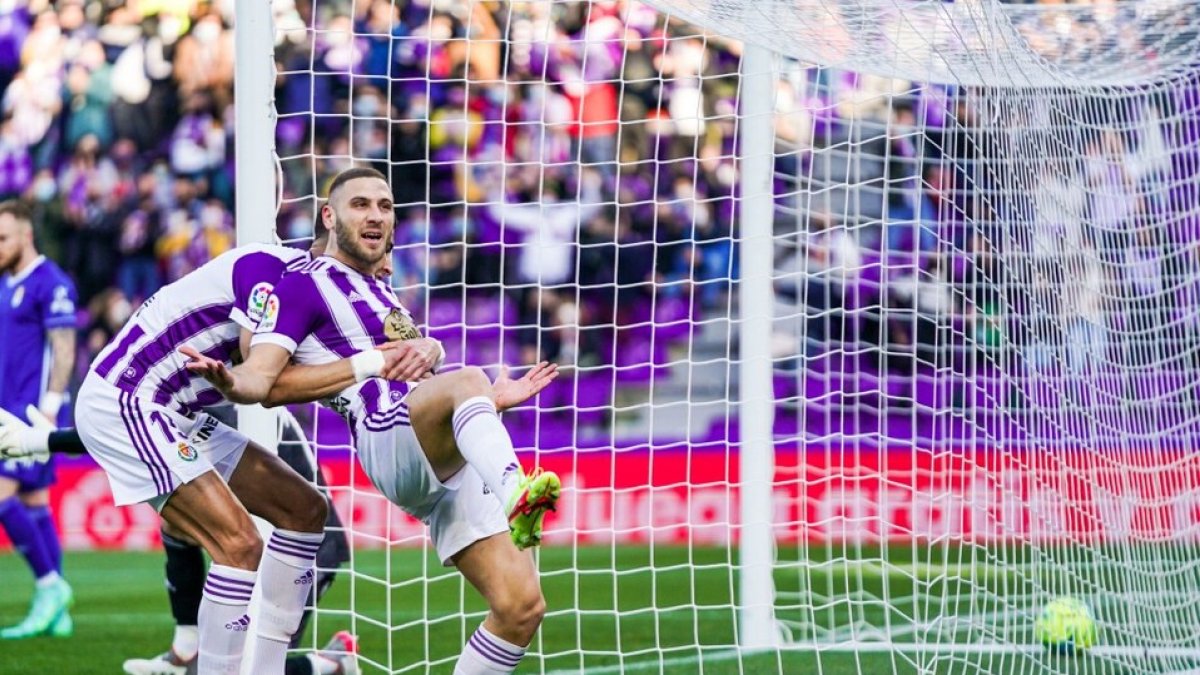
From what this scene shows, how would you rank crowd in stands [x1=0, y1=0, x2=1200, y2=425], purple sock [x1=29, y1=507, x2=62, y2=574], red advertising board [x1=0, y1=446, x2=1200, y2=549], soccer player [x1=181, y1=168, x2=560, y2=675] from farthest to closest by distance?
A: crowd in stands [x1=0, y1=0, x2=1200, y2=425], purple sock [x1=29, y1=507, x2=62, y2=574], red advertising board [x1=0, y1=446, x2=1200, y2=549], soccer player [x1=181, y1=168, x2=560, y2=675]

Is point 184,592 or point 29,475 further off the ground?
point 184,592

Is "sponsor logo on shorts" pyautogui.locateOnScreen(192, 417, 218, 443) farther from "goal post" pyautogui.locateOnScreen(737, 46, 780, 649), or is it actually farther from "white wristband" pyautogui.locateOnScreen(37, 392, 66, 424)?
"white wristband" pyautogui.locateOnScreen(37, 392, 66, 424)

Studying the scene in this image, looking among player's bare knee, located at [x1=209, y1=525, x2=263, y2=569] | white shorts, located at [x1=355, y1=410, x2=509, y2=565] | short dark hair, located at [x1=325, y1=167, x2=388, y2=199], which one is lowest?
player's bare knee, located at [x1=209, y1=525, x2=263, y2=569]

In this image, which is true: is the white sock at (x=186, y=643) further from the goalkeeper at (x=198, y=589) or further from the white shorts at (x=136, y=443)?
the white shorts at (x=136, y=443)

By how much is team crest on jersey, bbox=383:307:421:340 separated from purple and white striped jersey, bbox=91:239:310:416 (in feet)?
1.07

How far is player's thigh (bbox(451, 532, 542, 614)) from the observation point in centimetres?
500

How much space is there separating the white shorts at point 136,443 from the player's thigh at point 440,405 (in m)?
0.72

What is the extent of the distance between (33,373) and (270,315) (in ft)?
15.8

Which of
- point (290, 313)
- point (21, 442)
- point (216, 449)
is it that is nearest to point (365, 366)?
point (290, 313)

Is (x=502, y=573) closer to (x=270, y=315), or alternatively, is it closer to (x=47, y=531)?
(x=270, y=315)

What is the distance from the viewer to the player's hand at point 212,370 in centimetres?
469

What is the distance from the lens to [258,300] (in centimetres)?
511

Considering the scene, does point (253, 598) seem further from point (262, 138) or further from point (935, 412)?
point (935, 412)

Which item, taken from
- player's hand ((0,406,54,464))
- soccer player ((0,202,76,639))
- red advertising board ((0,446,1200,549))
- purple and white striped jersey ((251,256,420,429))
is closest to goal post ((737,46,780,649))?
red advertising board ((0,446,1200,549))
